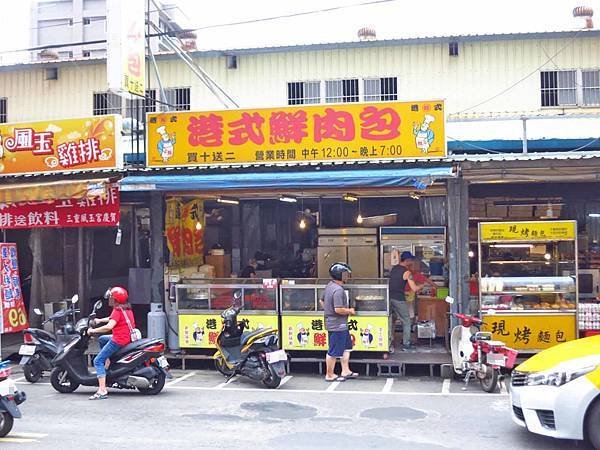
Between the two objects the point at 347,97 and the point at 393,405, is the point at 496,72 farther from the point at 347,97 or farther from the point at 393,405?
the point at 393,405

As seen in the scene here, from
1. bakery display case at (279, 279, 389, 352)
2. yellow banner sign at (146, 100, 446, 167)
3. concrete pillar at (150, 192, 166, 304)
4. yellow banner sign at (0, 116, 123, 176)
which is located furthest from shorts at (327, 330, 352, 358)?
yellow banner sign at (0, 116, 123, 176)

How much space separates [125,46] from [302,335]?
5.74 m

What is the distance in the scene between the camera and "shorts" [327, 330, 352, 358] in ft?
34.8

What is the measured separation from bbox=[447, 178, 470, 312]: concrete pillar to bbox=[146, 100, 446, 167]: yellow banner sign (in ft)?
2.35

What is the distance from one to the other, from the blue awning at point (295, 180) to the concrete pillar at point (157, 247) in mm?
745

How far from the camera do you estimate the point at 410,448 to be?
23.0 ft

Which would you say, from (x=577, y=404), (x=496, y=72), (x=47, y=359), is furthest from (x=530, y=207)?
(x=47, y=359)

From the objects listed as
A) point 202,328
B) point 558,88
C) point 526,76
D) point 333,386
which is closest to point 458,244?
point 333,386

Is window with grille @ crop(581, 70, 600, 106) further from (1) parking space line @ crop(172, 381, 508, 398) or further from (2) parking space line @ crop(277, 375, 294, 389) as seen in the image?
(2) parking space line @ crop(277, 375, 294, 389)

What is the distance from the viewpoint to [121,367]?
9680mm

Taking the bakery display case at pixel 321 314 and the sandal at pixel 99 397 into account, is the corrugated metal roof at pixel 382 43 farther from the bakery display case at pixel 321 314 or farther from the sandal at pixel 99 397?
the sandal at pixel 99 397

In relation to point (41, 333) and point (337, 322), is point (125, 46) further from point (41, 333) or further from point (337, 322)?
point (337, 322)

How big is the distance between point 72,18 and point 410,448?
5346 centimetres

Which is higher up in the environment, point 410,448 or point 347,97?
point 347,97
